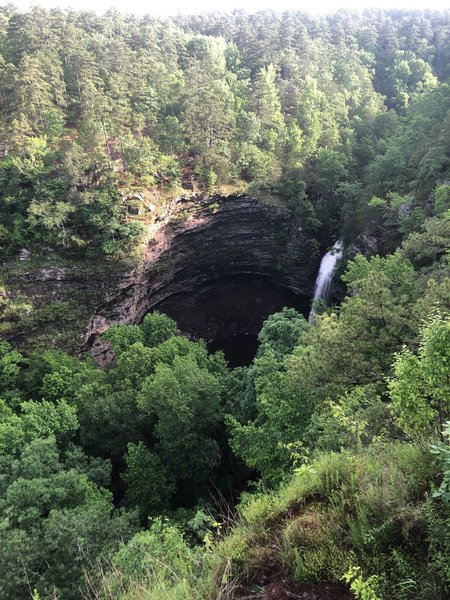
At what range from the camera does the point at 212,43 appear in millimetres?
52562

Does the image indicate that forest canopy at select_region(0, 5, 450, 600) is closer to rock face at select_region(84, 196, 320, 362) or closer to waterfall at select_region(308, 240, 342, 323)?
waterfall at select_region(308, 240, 342, 323)

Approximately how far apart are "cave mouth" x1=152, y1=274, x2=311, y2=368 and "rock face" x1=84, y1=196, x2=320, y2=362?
19 cm

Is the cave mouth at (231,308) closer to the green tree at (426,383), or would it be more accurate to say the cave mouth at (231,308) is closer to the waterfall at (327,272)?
the waterfall at (327,272)

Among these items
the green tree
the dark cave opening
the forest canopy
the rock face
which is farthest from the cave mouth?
the green tree

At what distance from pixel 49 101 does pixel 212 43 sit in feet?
97.1

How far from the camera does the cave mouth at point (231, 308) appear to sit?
36.8m

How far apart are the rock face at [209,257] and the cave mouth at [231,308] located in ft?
0.63

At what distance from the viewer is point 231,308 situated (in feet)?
125

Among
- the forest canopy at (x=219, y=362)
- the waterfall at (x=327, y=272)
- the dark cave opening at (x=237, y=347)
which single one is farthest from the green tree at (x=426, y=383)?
the dark cave opening at (x=237, y=347)

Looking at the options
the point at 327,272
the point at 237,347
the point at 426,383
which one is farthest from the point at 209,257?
the point at 426,383

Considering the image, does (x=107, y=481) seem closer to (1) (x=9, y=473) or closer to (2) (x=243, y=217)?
(1) (x=9, y=473)

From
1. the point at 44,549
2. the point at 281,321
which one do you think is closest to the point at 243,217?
the point at 281,321

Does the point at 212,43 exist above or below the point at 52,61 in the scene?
above

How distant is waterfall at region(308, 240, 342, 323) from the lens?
31312 millimetres
